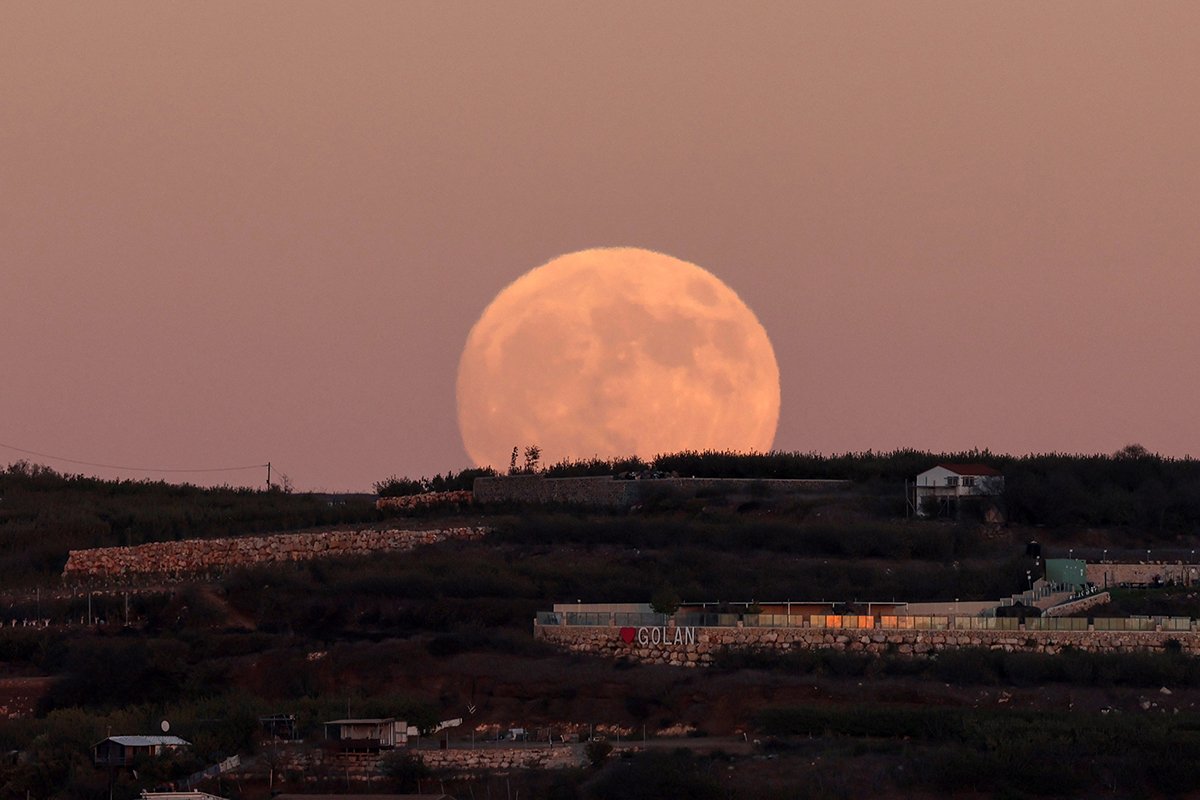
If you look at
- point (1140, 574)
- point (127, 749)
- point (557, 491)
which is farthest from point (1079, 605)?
point (127, 749)

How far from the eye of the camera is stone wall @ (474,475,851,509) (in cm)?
8069

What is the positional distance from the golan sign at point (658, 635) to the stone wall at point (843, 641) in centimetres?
2

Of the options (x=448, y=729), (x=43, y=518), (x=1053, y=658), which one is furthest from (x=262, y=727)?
(x=43, y=518)

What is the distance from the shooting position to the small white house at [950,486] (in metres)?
79.8

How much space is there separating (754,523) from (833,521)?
2.84m

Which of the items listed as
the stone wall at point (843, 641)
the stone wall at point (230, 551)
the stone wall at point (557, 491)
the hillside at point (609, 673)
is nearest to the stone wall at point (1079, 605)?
the hillside at point (609, 673)

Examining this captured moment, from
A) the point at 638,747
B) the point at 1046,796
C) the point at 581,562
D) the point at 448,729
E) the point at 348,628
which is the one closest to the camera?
the point at 1046,796

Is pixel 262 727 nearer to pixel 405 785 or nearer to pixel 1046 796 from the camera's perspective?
pixel 405 785

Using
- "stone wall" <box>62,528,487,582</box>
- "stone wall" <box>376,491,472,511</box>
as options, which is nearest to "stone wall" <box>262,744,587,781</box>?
"stone wall" <box>62,528,487,582</box>

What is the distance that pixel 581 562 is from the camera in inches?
2785

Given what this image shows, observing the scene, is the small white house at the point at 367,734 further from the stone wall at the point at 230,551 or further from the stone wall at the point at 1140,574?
the stone wall at the point at 1140,574

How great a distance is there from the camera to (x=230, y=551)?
7650 centimetres

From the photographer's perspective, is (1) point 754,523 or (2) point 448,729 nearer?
(2) point 448,729

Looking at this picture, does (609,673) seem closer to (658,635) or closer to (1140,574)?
(658,635)
